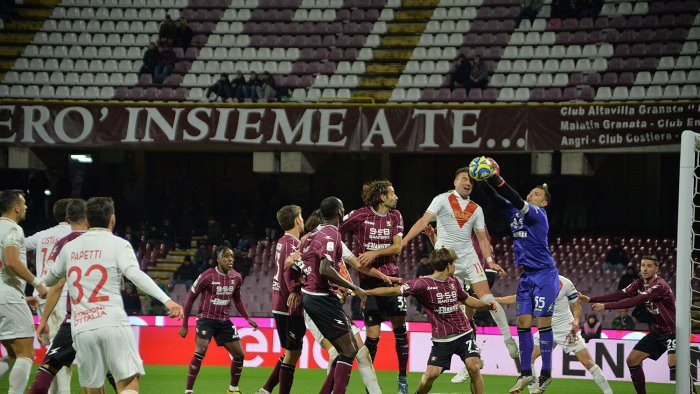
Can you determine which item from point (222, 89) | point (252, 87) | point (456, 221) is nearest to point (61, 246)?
point (456, 221)

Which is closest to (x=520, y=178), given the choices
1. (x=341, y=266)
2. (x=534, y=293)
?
(x=534, y=293)

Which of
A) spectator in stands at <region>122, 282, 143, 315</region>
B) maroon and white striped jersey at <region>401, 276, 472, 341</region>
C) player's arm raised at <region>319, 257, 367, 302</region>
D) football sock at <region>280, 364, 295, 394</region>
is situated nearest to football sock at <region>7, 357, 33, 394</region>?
football sock at <region>280, 364, 295, 394</region>

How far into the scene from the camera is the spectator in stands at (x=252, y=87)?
73.5ft

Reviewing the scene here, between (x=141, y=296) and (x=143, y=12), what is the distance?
8341mm

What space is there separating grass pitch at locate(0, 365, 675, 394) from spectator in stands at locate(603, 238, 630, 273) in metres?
5.07

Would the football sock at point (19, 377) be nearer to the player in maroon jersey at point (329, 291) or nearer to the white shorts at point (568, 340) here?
the player in maroon jersey at point (329, 291)

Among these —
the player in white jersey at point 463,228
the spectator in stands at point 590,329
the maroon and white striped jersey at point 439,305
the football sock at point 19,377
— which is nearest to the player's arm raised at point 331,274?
the maroon and white striped jersey at point 439,305

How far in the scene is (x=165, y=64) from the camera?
24.1 metres

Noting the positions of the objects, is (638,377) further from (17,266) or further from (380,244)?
(17,266)

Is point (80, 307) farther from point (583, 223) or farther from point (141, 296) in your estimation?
point (583, 223)

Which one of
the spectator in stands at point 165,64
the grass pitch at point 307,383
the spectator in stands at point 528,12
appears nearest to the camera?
the grass pitch at point 307,383

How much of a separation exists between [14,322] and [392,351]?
803 cm

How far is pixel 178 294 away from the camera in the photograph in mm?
20766

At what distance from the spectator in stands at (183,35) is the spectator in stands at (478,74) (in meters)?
7.09
